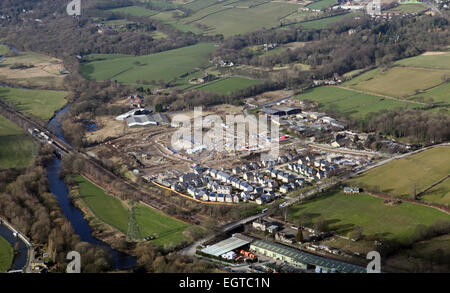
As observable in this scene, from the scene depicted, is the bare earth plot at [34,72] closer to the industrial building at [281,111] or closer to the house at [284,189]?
the industrial building at [281,111]

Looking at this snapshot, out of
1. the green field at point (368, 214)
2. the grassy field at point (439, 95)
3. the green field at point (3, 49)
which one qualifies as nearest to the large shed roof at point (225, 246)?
the green field at point (368, 214)

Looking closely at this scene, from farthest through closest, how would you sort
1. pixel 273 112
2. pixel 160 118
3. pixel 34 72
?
pixel 34 72
pixel 160 118
pixel 273 112

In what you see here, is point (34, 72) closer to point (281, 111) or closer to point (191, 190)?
point (281, 111)

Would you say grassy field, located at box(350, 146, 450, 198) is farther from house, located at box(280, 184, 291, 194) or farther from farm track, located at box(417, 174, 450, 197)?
house, located at box(280, 184, 291, 194)

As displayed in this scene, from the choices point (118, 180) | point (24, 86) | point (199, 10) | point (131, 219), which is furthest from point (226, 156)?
point (199, 10)

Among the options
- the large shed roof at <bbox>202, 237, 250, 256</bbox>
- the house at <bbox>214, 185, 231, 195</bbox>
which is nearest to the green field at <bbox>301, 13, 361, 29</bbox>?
the house at <bbox>214, 185, 231, 195</bbox>

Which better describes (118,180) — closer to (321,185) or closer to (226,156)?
(226,156)

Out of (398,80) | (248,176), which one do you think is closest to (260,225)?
(248,176)
